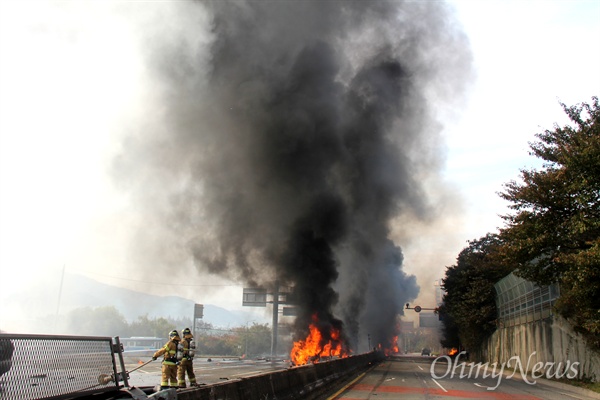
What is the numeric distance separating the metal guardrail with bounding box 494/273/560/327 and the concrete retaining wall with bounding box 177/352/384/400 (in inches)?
588

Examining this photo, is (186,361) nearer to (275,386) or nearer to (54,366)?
(275,386)

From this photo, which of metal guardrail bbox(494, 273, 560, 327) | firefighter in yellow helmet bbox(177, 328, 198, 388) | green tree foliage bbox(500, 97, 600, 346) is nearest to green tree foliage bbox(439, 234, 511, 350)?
metal guardrail bbox(494, 273, 560, 327)

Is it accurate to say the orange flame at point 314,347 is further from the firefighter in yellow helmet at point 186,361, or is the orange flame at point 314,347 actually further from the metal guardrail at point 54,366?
the metal guardrail at point 54,366

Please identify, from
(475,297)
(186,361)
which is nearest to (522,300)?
(475,297)

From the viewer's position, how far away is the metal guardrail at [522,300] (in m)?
27.7

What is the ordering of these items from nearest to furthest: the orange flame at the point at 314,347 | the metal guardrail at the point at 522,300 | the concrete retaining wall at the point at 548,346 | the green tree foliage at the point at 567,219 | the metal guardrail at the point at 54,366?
the metal guardrail at the point at 54,366 < the green tree foliage at the point at 567,219 < the concrete retaining wall at the point at 548,346 < the metal guardrail at the point at 522,300 < the orange flame at the point at 314,347

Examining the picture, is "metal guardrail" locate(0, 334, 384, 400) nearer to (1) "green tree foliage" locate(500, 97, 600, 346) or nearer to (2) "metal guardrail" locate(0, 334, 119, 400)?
(2) "metal guardrail" locate(0, 334, 119, 400)

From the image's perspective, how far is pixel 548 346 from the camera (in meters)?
27.5

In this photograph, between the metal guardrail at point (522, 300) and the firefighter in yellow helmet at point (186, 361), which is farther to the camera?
the metal guardrail at point (522, 300)

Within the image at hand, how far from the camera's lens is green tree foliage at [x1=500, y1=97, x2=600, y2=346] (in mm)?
17656

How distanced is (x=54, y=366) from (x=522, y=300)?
33.4 m

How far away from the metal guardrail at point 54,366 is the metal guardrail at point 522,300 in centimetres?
2464

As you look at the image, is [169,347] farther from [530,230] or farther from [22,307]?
[22,307]

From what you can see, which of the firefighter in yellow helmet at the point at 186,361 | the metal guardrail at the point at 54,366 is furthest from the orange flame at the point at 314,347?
the metal guardrail at the point at 54,366
